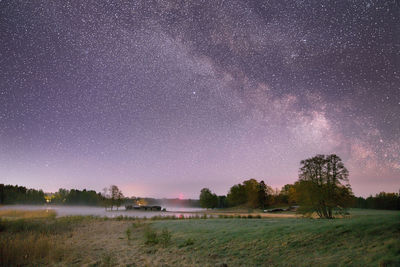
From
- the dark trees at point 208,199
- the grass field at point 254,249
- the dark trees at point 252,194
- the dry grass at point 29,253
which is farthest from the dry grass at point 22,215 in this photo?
the dark trees at point 208,199

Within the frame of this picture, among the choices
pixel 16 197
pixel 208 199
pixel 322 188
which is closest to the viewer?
pixel 322 188

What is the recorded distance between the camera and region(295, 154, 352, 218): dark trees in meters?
22.9

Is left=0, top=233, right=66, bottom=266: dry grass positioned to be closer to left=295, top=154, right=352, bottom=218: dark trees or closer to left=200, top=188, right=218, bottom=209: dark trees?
left=295, top=154, right=352, bottom=218: dark trees

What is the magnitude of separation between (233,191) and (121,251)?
8884cm

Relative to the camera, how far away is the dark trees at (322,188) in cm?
2288

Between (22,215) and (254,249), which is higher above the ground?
(254,249)

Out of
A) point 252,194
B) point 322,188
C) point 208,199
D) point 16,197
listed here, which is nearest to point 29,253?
point 322,188

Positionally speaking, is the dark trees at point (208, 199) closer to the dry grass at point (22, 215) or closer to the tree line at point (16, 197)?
the dry grass at point (22, 215)

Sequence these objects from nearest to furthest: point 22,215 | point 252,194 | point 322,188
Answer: point 322,188
point 22,215
point 252,194

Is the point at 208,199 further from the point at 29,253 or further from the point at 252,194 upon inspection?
the point at 29,253

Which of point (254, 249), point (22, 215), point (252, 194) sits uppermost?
point (254, 249)

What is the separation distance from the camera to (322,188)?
23219 mm

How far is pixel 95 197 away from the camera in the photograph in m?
190

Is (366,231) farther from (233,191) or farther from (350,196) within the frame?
(233,191)
